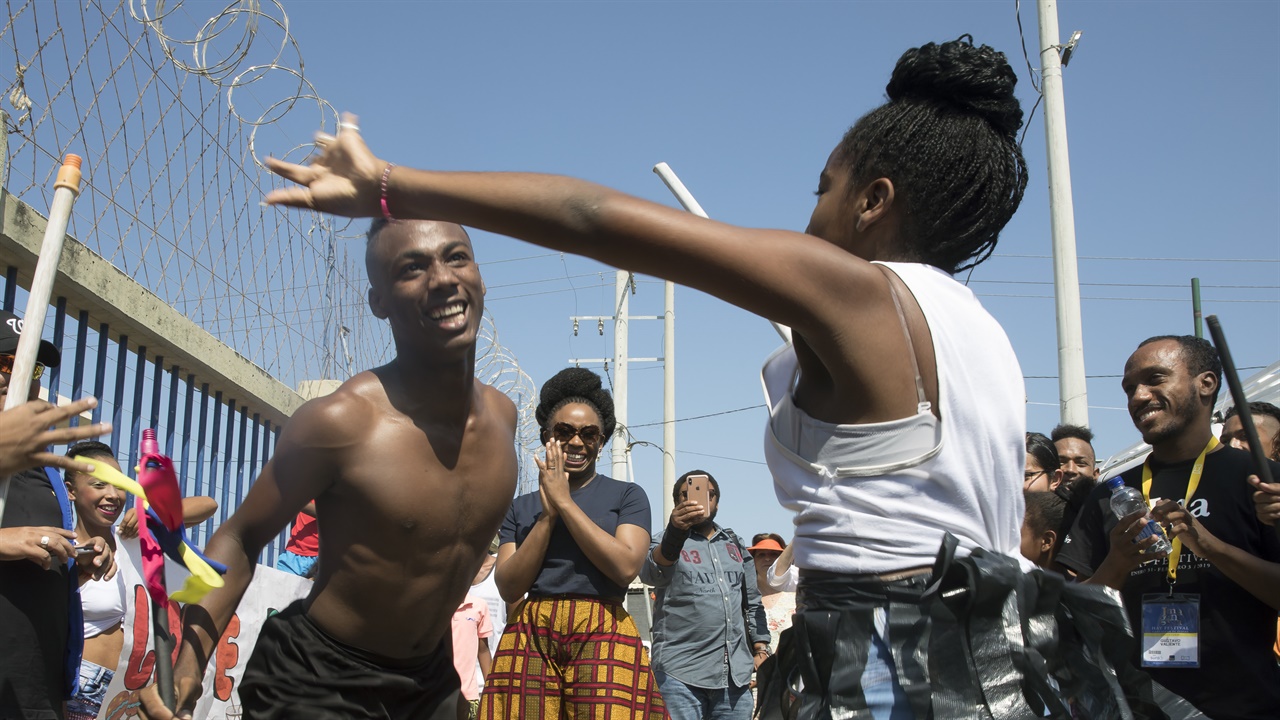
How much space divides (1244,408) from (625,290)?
792 inches

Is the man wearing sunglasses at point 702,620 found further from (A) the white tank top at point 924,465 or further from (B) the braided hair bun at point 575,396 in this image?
(A) the white tank top at point 924,465

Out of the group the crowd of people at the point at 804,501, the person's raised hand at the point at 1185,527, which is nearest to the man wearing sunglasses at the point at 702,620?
the crowd of people at the point at 804,501

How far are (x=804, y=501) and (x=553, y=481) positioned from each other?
3253mm

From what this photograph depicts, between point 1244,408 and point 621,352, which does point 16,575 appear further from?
point 621,352

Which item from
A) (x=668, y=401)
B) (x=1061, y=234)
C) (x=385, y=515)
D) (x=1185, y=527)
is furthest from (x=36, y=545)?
(x=668, y=401)

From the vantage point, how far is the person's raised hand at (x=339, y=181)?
1.69 metres

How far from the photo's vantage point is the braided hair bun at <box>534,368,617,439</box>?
5.77 metres

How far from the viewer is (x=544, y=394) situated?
5.89 m

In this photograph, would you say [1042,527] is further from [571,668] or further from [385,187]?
[385,187]

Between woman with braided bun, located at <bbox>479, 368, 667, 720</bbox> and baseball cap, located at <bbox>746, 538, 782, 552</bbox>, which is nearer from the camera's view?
woman with braided bun, located at <bbox>479, 368, 667, 720</bbox>

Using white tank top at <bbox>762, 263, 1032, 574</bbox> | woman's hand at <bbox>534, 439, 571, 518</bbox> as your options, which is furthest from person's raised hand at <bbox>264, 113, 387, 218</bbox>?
woman's hand at <bbox>534, 439, 571, 518</bbox>

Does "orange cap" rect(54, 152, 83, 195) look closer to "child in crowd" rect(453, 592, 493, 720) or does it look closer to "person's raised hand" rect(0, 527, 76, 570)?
"person's raised hand" rect(0, 527, 76, 570)

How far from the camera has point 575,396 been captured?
5.77 metres

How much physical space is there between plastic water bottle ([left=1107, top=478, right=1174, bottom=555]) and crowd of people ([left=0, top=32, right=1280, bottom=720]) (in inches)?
1.4
